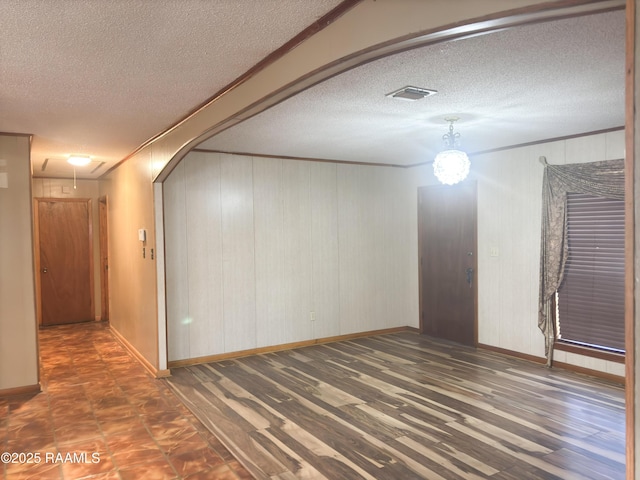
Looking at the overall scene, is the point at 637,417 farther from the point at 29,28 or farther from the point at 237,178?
the point at 237,178

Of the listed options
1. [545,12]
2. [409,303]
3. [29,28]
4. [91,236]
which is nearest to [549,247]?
[409,303]

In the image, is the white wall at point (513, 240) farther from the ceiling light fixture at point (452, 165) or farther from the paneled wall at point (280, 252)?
the ceiling light fixture at point (452, 165)

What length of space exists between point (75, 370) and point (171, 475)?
2.95 meters

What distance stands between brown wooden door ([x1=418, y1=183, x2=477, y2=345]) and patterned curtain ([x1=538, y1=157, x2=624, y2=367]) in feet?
3.17

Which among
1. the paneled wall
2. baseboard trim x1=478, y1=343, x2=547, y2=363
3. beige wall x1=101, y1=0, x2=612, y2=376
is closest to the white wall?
baseboard trim x1=478, y1=343, x2=547, y2=363

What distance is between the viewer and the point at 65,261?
308 inches

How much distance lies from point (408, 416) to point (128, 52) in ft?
10.7

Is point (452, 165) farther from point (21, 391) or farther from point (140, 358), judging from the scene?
point (21, 391)

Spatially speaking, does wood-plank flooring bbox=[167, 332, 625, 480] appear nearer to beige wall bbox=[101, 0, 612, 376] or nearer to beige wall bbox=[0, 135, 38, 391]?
beige wall bbox=[101, 0, 612, 376]

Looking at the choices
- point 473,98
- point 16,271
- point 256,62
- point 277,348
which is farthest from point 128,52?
point 277,348

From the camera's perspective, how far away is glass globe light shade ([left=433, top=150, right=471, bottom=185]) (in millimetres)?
3928

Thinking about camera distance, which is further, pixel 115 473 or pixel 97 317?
pixel 97 317

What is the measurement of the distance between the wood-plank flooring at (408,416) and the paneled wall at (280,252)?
0.55 m

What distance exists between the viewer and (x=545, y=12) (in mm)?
1375
